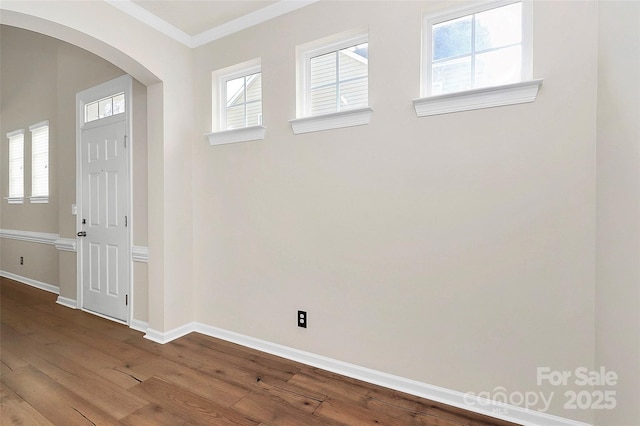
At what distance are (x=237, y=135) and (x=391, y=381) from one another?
7.47ft

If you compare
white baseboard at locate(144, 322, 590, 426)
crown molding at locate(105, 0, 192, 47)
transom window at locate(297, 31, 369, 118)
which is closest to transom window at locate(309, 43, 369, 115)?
transom window at locate(297, 31, 369, 118)

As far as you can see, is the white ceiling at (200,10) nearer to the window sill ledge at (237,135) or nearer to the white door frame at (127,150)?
the white door frame at (127,150)

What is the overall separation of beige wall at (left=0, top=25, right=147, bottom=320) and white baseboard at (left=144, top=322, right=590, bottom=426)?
722 millimetres

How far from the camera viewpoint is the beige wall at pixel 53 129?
2928 mm

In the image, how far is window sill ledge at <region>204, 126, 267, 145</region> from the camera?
8.14 ft

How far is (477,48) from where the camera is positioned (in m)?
1.78

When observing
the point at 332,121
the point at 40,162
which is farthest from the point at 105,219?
the point at 332,121

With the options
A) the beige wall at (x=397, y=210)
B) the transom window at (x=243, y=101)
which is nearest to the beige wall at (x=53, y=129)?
the beige wall at (x=397, y=210)

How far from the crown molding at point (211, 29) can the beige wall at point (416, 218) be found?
7 cm

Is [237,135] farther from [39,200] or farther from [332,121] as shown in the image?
[39,200]

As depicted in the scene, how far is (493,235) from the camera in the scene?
1.71m

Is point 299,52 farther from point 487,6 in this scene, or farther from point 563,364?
point 563,364

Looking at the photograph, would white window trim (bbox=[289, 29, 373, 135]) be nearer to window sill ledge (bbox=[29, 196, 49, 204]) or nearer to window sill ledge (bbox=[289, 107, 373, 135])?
window sill ledge (bbox=[289, 107, 373, 135])

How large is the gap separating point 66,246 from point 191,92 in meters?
2.52
